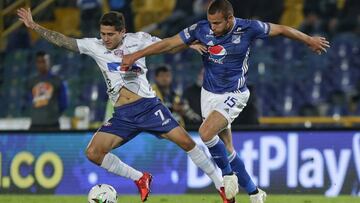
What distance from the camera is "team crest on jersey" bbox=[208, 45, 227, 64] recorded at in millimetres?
10516

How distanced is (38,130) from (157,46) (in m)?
4.23

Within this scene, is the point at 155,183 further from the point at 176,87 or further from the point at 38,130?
the point at 176,87

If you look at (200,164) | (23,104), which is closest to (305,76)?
(23,104)

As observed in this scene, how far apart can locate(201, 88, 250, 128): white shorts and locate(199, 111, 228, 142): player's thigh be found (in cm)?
5

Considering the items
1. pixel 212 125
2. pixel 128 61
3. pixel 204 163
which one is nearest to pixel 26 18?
pixel 128 61

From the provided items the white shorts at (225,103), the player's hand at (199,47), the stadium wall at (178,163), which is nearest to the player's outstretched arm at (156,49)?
the player's hand at (199,47)

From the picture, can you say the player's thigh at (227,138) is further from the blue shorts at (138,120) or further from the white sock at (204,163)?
the blue shorts at (138,120)

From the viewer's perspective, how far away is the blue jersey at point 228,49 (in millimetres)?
10484

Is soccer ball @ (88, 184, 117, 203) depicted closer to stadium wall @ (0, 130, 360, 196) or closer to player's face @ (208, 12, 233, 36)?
player's face @ (208, 12, 233, 36)

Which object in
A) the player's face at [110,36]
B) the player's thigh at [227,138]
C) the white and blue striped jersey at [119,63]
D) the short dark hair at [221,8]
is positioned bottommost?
the player's thigh at [227,138]

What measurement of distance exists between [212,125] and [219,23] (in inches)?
39.5

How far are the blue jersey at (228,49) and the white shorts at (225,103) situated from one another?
0.06 metres

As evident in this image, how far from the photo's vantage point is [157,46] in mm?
10328

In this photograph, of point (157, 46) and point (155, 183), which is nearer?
point (157, 46)
